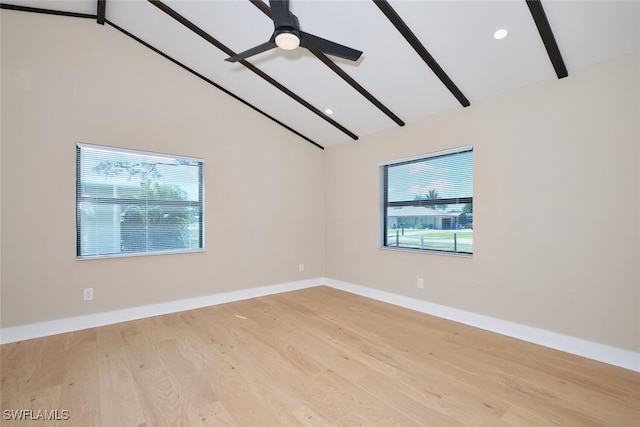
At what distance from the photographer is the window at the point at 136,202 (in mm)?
3115

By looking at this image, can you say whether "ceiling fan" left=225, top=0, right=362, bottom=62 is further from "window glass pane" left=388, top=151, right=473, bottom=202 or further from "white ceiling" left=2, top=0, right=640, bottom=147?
"window glass pane" left=388, top=151, right=473, bottom=202

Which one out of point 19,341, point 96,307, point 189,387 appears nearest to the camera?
point 189,387

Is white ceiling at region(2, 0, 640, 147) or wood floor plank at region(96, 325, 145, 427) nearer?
wood floor plank at region(96, 325, 145, 427)

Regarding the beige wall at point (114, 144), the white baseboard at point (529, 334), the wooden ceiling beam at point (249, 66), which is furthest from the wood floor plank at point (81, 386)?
the white baseboard at point (529, 334)

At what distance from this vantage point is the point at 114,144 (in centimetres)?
323

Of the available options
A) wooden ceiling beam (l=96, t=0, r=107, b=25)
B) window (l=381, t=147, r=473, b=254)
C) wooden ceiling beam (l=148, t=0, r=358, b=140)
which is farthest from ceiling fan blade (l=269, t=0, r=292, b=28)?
window (l=381, t=147, r=473, b=254)

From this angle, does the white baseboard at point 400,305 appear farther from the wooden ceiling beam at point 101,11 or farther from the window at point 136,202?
the wooden ceiling beam at point 101,11

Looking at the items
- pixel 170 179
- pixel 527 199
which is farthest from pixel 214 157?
pixel 527 199

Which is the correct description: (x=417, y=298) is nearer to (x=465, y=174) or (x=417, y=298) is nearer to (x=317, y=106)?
(x=465, y=174)

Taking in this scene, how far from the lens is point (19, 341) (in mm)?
2723

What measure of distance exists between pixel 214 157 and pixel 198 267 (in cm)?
147

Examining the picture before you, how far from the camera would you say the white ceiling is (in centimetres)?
217

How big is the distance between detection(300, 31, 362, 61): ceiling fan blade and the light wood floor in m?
2.42

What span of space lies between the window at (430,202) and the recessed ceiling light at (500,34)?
1.13 m
